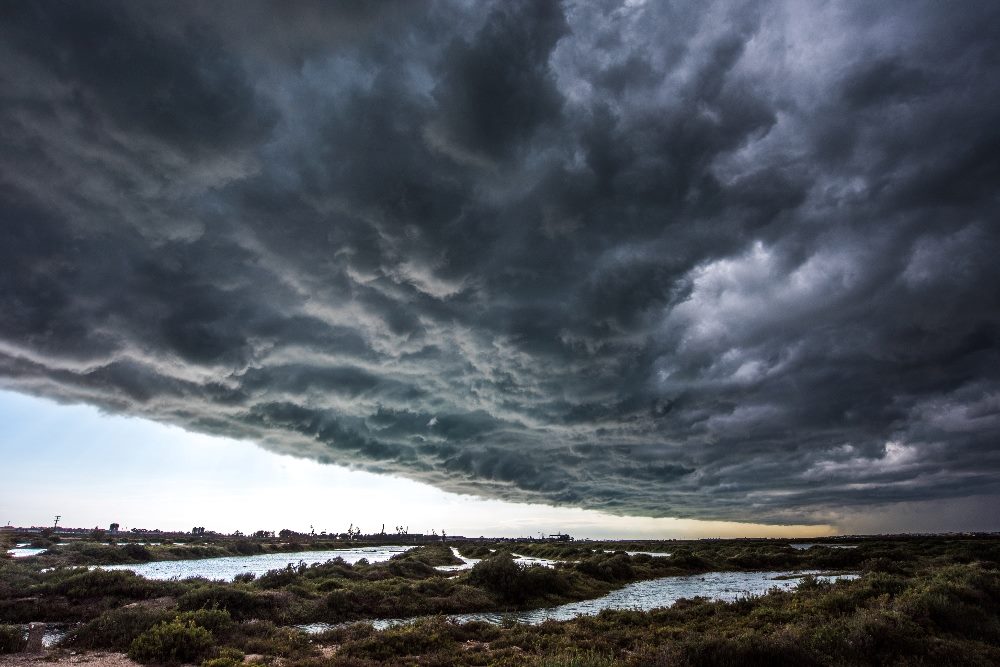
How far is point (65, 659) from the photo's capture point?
23406 mm

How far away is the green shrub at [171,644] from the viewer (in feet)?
79.4

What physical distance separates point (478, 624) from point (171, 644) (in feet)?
58.8

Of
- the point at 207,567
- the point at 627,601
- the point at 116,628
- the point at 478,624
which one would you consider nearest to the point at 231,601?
the point at 116,628

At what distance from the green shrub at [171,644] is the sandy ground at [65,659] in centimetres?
60

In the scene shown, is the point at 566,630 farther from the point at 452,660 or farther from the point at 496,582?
the point at 496,582

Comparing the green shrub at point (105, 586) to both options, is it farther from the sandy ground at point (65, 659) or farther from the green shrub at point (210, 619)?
the sandy ground at point (65, 659)

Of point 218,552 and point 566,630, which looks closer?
point 566,630

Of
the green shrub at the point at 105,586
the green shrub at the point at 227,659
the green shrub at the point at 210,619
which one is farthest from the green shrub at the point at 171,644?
the green shrub at the point at 105,586

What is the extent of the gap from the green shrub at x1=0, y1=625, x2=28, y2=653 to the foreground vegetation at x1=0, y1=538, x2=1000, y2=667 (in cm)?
7

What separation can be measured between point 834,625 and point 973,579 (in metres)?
23.8

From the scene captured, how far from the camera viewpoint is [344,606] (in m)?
40.9

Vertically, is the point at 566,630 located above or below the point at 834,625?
below

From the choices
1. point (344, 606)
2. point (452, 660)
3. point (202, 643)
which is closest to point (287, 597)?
point (344, 606)

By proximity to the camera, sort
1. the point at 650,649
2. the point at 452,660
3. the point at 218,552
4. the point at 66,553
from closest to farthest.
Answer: the point at 650,649, the point at 452,660, the point at 66,553, the point at 218,552
